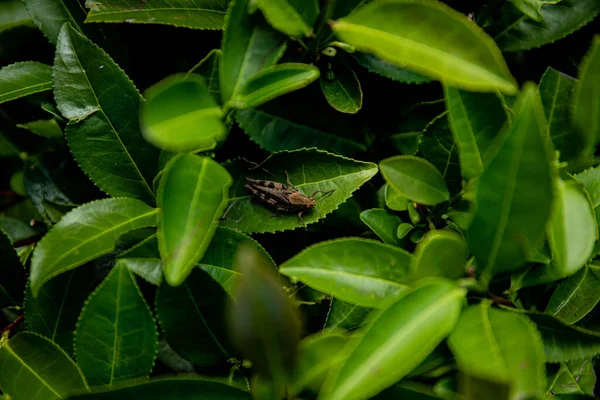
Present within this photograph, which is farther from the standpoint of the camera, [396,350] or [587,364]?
[587,364]

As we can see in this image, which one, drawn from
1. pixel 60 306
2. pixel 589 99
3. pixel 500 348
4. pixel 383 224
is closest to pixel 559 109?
pixel 589 99

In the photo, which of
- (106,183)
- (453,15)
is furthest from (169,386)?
(453,15)

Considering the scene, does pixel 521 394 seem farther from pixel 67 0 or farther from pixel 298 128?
pixel 67 0

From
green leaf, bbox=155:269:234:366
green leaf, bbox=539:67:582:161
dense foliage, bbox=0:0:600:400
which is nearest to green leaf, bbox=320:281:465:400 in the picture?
dense foliage, bbox=0:0:600:400

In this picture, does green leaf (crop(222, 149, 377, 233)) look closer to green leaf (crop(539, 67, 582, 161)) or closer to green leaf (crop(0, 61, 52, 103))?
green leaf (crop(539, 67, 582, 161))

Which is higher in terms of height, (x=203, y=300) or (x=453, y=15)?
(x=453, y=15)

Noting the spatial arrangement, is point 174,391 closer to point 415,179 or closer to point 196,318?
point 196,318
